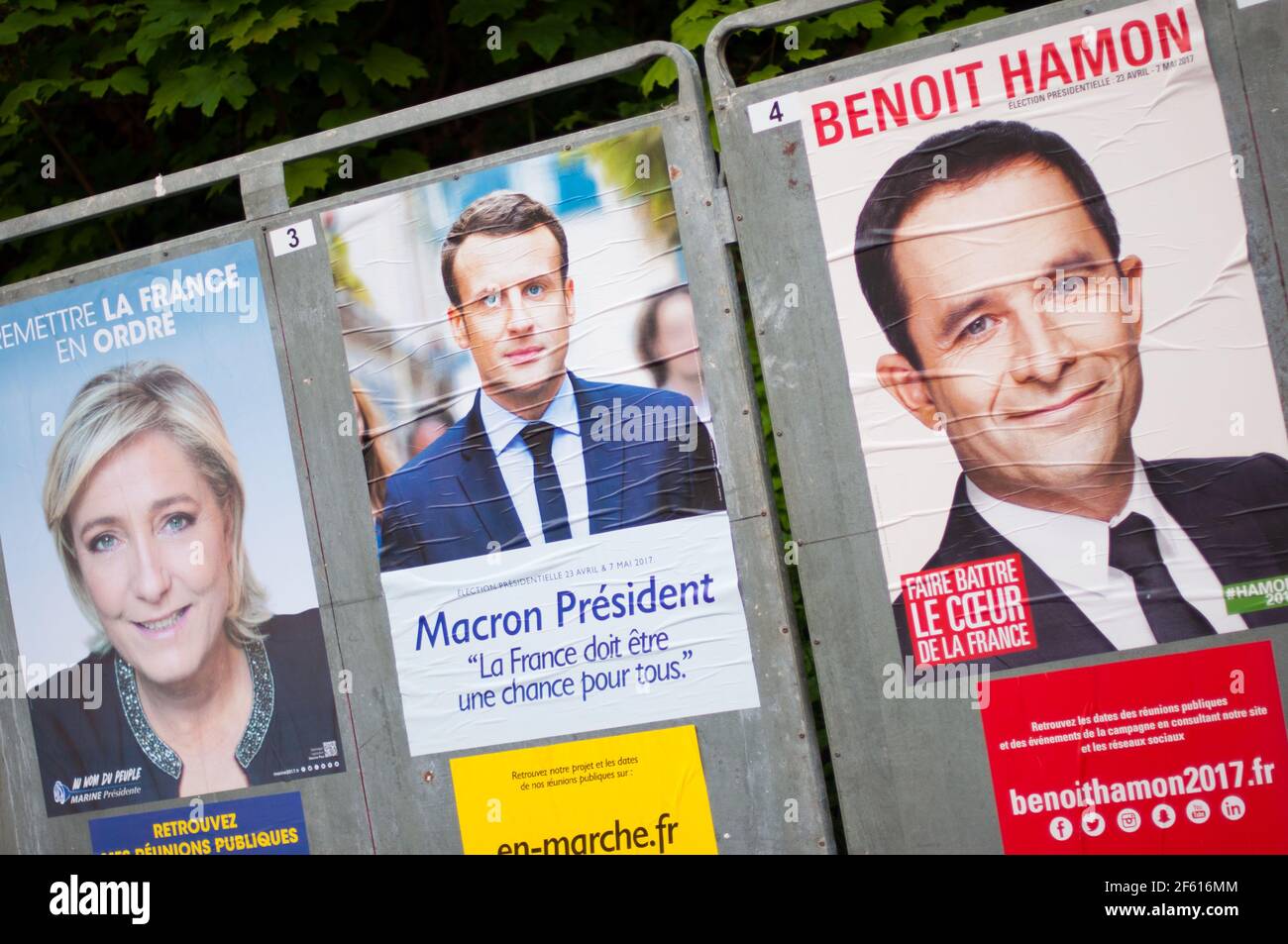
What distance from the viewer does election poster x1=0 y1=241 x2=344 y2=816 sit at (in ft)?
15.5

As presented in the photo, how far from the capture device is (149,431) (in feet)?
16.0

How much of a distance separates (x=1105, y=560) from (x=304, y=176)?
3702mm

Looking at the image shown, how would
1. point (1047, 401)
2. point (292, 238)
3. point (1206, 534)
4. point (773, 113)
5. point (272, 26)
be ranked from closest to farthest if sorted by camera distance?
point (1206, 534) < point (1047, 401) < point (773, 113) < point (292, 238) < point (272, 26)

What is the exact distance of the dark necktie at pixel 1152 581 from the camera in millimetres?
3744

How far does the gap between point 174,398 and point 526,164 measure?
5.95 ft

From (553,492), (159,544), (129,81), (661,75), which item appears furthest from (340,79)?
(553,492)

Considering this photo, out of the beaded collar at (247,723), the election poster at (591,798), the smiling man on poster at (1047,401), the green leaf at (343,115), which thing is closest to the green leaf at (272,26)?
the green leaf at (343,115)

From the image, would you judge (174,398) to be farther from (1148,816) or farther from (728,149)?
(1148,816)

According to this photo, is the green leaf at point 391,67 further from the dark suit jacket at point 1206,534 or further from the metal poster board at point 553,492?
the dark suit jacket at point 1206,534

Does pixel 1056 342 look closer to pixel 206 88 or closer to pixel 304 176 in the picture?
pixel 304 176

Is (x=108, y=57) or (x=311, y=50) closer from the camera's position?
(x=311, y=50)

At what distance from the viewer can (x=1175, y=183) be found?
12.3ft

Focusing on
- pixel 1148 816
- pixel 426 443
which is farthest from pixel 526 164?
pixel 1148 816

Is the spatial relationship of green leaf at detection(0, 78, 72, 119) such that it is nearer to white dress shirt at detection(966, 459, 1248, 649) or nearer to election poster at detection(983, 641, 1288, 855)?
white dress shirt at detection(966, 459, 1248, 649)
